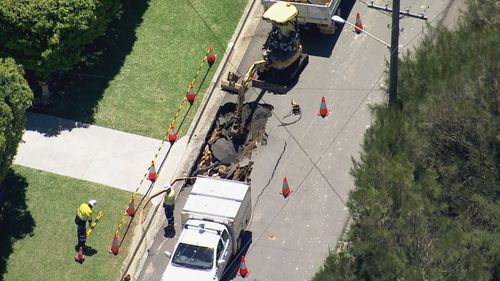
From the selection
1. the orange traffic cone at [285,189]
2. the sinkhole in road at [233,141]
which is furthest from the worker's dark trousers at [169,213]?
the orange traffic cone at [285,189]

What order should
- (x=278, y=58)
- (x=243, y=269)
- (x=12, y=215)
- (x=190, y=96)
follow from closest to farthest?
(x=243, y=269)
(x=12, y=215)
(x=278, y=58)
(x=190, y=96)

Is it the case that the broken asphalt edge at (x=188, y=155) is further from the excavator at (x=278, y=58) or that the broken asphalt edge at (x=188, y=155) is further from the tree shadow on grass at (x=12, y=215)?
the tree shadow on grass at (x=12, y=215)

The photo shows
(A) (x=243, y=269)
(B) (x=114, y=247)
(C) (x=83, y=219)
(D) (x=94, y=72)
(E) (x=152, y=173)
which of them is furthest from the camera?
(D) (x=94, y=72)

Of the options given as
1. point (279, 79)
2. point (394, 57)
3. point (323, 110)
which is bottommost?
point (279, 79)

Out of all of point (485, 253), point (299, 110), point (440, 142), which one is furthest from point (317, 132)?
point (485, 253)

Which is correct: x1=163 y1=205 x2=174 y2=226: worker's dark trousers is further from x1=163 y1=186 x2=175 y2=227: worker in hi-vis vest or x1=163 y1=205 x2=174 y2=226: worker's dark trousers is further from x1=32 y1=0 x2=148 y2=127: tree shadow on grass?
x1=32 y1=0 x2=148 y2=127: tree shadow on grass

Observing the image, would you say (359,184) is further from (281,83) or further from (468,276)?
(281,83)

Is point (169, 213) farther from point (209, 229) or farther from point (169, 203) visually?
point (209, 229)

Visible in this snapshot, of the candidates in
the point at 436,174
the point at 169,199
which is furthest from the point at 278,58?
the point at 436,174
